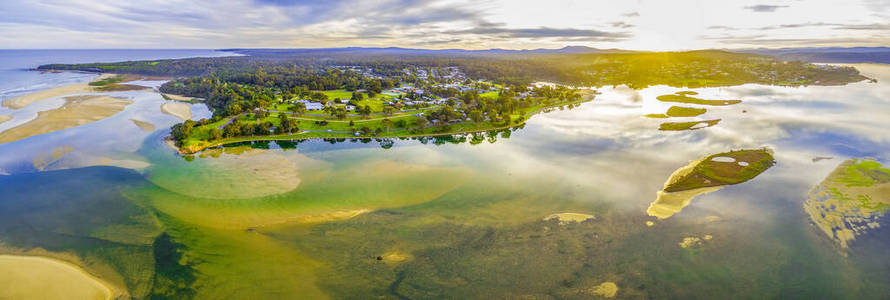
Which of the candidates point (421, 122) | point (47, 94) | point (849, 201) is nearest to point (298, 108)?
point (421, 122)

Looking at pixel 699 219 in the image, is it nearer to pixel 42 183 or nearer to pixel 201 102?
pixel 42 183

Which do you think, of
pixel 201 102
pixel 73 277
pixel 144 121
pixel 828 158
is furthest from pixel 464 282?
pixel 201 102

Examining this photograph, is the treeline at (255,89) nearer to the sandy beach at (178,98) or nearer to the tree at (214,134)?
the sandy beach at (178,98)

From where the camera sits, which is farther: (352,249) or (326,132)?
(326,132)

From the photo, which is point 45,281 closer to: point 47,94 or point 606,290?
point 606,290

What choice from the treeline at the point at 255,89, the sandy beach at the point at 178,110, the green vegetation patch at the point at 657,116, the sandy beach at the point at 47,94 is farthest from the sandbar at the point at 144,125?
the green vegetation patch at the point at 657,116
